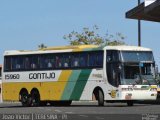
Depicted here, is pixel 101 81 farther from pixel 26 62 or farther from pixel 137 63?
pixel 26 62

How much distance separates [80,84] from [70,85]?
0.75 metres

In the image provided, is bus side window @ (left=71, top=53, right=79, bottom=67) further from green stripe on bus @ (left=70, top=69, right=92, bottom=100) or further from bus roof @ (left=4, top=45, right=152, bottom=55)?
green stripe on bus @ (left=70, top=69, right=92, bottom=100)

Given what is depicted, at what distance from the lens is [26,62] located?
36781 millimetres

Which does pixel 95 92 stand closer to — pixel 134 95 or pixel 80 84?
pixel 80 84

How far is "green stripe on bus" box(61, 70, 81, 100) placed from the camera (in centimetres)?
3453

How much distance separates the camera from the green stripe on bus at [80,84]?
3406 centimetres

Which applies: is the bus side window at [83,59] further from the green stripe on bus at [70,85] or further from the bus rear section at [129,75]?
the bus rear section at [129,75]

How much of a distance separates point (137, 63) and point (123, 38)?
142ft

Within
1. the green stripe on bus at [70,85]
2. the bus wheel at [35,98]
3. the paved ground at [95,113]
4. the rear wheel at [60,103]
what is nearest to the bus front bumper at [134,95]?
the paved ground at [95,113]

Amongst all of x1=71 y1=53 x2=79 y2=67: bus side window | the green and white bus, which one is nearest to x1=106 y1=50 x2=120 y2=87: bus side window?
the green and white bus

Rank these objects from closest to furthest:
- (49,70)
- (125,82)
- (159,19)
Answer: (125,82), (49,70), (159,19)

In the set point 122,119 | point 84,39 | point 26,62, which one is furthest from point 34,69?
point 84,39

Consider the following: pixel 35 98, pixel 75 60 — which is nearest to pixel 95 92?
pixel 75 60

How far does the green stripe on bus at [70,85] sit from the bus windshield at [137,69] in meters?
2.76
